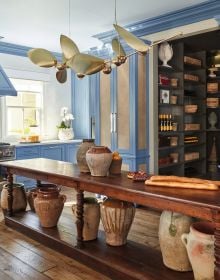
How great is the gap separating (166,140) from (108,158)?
281cm

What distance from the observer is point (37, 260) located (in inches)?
111

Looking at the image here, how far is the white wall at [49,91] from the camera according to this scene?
613cm

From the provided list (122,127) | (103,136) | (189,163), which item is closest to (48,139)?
(103,136)

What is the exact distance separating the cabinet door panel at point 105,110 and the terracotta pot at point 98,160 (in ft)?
7.98

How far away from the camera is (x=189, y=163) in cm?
587

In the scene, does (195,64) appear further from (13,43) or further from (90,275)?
(90,275)

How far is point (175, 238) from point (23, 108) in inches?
189

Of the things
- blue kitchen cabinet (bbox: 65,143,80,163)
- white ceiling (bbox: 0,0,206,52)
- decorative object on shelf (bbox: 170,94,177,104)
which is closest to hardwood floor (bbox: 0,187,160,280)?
decorative object on shelf (bbox: 170,94,177,104)

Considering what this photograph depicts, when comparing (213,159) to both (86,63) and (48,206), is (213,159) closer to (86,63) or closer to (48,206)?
(48,206)

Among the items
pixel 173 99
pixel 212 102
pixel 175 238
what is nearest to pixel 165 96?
pixel 173 99

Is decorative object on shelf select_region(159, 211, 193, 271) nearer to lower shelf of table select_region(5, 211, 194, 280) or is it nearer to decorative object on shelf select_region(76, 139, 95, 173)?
lower shelf of table select_region(5, 211, 194, 280)

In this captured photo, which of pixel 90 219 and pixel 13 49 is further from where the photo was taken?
pixel 13 49

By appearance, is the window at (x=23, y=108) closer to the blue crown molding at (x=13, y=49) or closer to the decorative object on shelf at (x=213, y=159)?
the blue crown molding at (x=13, y=49)

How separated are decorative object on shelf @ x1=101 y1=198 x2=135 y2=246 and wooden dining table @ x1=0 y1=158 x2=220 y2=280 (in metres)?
0.12
